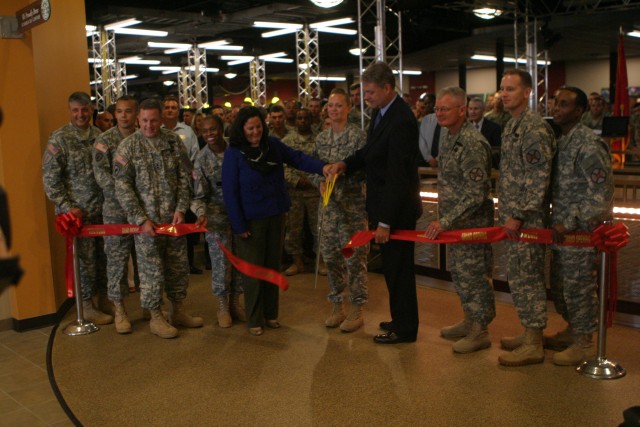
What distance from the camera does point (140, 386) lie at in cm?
406

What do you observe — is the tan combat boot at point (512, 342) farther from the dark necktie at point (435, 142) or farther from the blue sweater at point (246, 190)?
the dark necktie at point (435, 142)

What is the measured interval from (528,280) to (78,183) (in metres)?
3.44

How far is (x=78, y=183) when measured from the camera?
17.1 feet

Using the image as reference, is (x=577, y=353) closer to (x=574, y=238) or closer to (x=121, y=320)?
(x=574, y=238)

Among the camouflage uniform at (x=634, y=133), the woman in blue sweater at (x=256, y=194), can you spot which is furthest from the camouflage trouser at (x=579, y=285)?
the camouflage uniform at (x=634, y=133)

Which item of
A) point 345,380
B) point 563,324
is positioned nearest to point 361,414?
point 345,380

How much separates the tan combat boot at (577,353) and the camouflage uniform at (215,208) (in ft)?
8.19

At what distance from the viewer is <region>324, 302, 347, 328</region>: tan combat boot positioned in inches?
199

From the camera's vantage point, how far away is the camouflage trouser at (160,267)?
4.92 m

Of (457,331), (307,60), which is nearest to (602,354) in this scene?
(457,331)

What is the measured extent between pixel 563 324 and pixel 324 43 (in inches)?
835

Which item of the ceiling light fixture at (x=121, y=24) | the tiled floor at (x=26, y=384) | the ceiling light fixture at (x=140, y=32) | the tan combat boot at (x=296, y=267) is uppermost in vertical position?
the ceiling light fixture at (x=140, y=32)

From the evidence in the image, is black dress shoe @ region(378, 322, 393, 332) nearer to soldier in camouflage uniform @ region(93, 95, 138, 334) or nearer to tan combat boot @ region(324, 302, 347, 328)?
tan combat boot @ region(324, 302, 347, 328)

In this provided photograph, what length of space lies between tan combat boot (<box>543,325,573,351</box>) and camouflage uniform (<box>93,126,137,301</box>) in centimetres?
316
